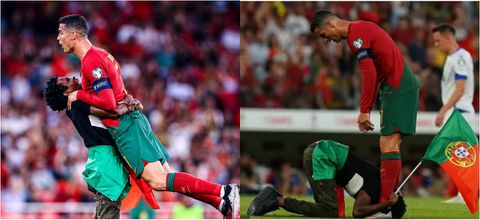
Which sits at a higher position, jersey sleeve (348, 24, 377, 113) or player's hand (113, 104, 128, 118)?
jersey sleeve (348, 24, 377, 113)

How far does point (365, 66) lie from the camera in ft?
27.2

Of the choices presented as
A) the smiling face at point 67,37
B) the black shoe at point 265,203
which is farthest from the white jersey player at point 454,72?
the smiling face at point 67,37

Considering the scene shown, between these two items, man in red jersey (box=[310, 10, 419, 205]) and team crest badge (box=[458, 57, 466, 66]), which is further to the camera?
team crest badge (box=[458, 57, 466, 66])

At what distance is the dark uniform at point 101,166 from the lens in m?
7.80

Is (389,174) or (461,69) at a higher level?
(461,69)

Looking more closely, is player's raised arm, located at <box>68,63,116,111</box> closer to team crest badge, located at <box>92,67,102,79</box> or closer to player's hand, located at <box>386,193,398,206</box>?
team crest badge, located at <box>92,67,102,79</box>

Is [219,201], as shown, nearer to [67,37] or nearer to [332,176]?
[332,176]

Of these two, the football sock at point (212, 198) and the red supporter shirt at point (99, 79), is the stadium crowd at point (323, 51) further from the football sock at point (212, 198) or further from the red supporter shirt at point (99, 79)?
the red supporter shirt at point (99, 79)

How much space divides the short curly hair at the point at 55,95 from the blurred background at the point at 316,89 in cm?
768

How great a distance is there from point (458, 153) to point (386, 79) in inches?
44.4

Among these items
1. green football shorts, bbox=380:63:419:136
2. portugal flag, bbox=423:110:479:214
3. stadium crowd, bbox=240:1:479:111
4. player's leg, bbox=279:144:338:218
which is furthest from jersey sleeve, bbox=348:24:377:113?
stadium crowd, bbox=240:1:479:111

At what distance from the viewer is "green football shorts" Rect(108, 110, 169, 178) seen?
784 centimetres

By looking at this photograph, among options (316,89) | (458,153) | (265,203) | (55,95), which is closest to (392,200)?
(458,153)

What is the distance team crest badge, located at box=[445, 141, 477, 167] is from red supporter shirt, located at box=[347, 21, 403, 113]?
3.22 ft
